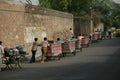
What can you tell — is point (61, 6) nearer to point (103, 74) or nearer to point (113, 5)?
point (103, 74)

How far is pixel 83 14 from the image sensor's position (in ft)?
237

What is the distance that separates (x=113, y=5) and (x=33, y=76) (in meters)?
104

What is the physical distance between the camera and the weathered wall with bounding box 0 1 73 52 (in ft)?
85.2

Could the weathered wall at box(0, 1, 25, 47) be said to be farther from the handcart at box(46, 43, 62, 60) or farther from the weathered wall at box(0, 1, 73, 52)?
the handcart at box(46, 43, 62, 60)

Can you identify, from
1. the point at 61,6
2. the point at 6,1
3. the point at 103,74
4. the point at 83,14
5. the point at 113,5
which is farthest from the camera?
the point at 113,5

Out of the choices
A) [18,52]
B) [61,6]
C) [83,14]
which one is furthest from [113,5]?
[18,52]

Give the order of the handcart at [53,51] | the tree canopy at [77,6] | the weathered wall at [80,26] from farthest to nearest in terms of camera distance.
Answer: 1. the tree canopy at [77,6]
2. the weathered wall at [80,26]
3. the handcart at [53,51]

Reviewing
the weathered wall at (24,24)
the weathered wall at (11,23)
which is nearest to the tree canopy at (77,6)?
the weathered wall at (24,24)

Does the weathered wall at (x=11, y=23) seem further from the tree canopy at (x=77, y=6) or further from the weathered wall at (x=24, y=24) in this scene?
the tree canopy at (x=77, y=6)

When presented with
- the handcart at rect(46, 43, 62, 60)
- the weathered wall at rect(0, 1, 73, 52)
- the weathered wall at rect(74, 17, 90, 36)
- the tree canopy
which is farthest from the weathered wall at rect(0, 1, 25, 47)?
the tree canopy

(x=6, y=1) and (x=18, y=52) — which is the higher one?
(x=6, y=1)

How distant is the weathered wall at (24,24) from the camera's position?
26.0m

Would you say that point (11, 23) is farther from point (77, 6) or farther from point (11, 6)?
point (77, 6)

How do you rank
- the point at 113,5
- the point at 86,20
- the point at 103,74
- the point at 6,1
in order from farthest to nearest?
the point at 113,5 → the point at 86,20 → the point at 6,1 → the point at 103,74
